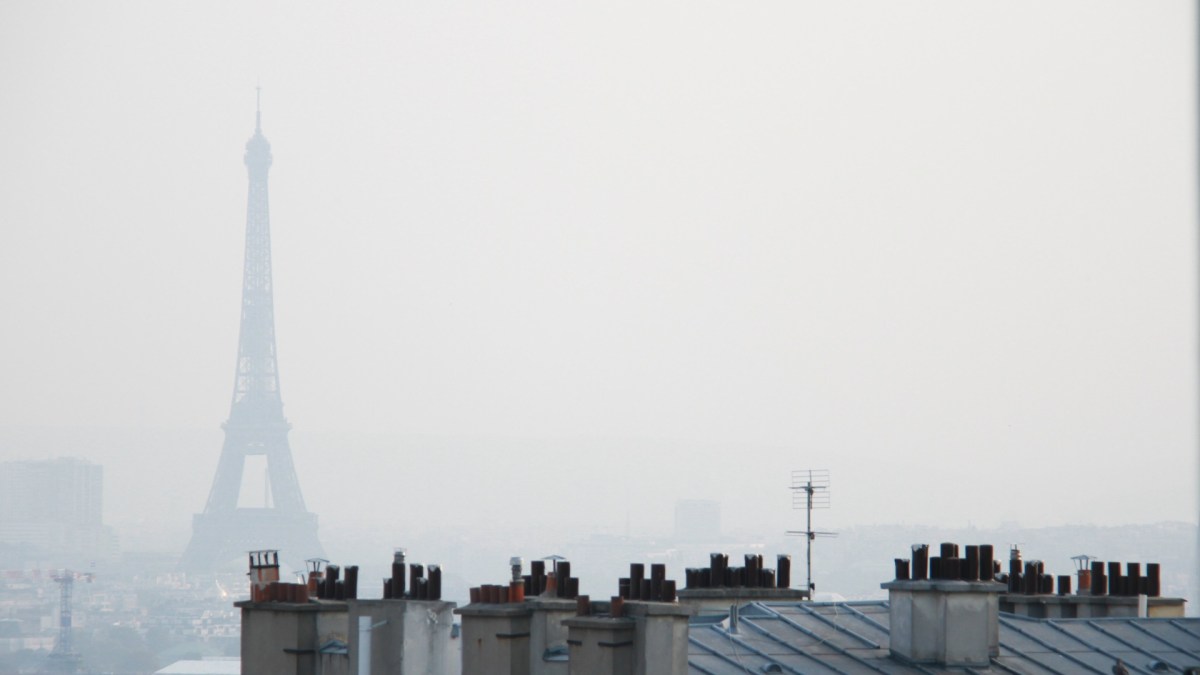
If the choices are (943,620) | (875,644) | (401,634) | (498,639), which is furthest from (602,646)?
(875,644)

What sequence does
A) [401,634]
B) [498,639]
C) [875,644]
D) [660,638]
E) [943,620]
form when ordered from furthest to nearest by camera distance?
[875,644] < [943,620] < [401,634] < [498,639] < [660,638]

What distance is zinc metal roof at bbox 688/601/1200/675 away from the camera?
19.8m

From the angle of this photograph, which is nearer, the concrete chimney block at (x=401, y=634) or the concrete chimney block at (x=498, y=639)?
the concrete chimney block at (x=498, y=639)

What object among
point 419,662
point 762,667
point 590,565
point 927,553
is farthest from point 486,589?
point 590,565

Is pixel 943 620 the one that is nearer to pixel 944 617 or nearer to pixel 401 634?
pixel 944 617

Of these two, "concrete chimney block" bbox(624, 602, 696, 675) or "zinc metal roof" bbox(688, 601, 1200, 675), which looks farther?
"zinc metal roof" bbox(688, 601, 1200, 675)

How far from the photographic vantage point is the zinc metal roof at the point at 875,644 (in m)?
19.8

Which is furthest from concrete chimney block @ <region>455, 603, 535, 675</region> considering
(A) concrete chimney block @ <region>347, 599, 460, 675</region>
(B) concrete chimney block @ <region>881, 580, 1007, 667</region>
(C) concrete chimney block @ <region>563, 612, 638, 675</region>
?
(B) concrete chimney block @ <region>881, 580, 1007, 667</region>

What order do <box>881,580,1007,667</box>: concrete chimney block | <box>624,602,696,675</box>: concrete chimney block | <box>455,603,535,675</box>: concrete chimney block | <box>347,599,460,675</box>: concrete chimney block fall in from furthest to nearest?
<box>881,580,1007,667</box>: concrete chimney block
<box>347,599,460,675</box>: concrete chimney block
<box>455,603,535,675</box>: concrete chimney block
<box>624,602,696,675</box>: concrete chimney block

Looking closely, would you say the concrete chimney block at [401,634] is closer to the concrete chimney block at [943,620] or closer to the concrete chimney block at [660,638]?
the concrete chimney block at [660,638]

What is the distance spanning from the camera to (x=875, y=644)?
69.7 feet

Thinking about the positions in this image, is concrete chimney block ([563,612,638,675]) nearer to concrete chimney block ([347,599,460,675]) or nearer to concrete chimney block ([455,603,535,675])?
concrete chimney block ([455,603,535,675])

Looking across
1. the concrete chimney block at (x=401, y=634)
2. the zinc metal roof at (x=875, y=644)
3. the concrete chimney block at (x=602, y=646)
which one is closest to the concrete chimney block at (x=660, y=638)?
the concrete chimney block at (x=602, y=646)

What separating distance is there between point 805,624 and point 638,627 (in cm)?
503
